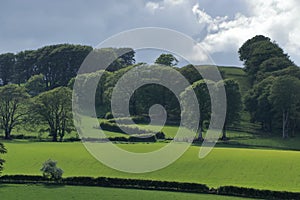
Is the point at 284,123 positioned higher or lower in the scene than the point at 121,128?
higher

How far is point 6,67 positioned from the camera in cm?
16512

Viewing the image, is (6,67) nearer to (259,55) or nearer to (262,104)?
(259,55)

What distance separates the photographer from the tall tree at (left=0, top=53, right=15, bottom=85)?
536 ft

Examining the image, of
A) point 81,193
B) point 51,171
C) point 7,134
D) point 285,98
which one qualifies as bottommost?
point 81,193

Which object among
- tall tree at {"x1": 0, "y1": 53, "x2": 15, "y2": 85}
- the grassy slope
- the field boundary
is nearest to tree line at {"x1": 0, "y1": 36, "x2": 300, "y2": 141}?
tall tree at {"x1": 0, "y1": 53, "x2": 15, "y2": 85}

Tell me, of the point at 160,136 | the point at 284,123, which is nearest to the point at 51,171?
the point at 160,136

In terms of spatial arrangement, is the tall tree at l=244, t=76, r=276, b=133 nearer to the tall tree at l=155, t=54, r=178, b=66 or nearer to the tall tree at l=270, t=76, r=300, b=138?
the tall tree at l=270, t=76, r=300, b=138

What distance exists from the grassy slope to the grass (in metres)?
5.51

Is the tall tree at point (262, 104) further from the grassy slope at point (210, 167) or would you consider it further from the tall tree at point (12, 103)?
the tall tree at point (12, 103)

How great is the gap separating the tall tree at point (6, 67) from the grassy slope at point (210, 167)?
10746cm

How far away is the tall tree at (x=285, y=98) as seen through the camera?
91500mm

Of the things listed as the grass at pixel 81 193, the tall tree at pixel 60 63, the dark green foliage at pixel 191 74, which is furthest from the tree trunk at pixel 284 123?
the tall tree at pixel 60 63

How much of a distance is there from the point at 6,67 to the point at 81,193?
442 ft

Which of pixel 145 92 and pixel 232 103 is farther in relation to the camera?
pixel 145 92
